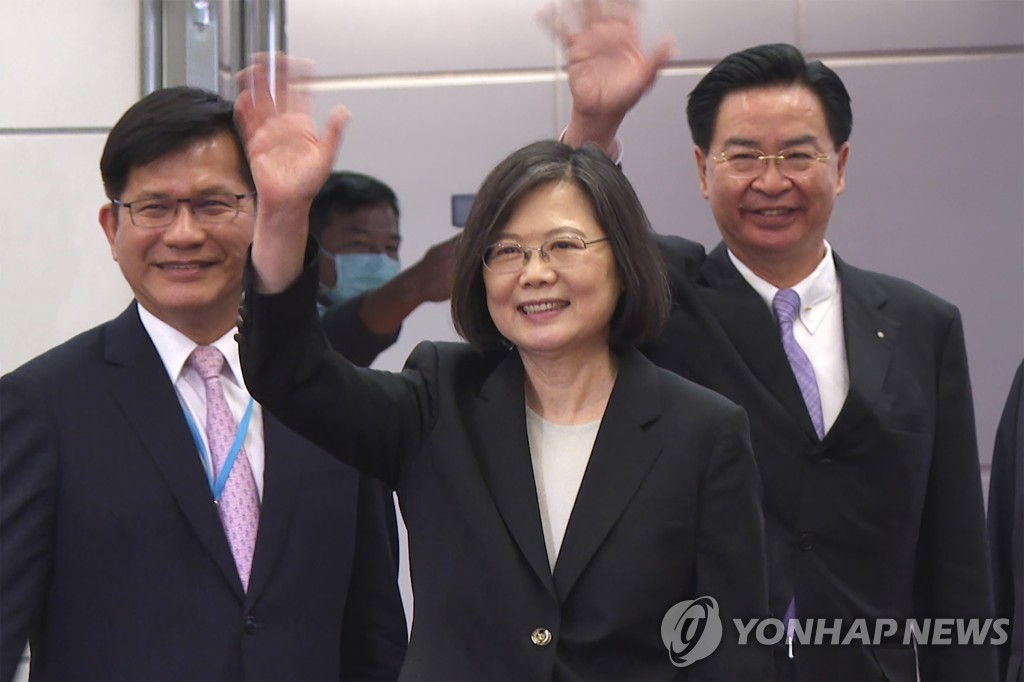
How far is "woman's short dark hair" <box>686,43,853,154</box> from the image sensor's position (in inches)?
90.7

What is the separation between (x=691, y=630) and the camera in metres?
1.63

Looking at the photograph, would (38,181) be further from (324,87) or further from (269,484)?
(269,484)

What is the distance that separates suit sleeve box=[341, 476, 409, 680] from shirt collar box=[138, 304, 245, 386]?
29 cm

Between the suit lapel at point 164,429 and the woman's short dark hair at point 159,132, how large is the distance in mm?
285

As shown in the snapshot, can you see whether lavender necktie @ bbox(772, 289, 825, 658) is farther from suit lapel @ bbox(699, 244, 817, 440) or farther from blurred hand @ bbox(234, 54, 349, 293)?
blurred hand @ bbox(234, 54, 349, 293)

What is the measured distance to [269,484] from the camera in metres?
1.95

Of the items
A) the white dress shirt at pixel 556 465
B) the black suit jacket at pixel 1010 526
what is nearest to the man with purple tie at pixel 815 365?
the black suit jacket at pixel 1010 526

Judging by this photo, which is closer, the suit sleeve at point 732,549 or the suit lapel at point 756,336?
the suit sleeve at point 732,549

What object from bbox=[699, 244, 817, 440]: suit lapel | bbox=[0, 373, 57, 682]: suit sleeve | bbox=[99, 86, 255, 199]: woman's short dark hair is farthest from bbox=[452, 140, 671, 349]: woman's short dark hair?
bbox=[0, 373, 57, 682]: suit sleeve

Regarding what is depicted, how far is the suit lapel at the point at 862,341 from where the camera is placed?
2.12m

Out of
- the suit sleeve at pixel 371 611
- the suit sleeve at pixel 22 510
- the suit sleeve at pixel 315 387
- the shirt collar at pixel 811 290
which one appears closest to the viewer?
the suit sleeve at pixel 315 387

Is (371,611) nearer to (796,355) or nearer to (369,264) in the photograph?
(796,355)

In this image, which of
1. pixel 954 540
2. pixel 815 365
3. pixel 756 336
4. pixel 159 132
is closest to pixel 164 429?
pixel 159 132

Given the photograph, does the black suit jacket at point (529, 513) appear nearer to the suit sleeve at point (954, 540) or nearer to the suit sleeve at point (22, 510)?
the suit sleeve at point (22, 510)
